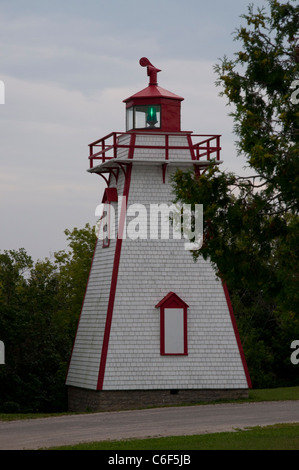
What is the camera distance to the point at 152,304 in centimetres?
3303

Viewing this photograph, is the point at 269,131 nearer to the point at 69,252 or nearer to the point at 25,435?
the point at 25,435

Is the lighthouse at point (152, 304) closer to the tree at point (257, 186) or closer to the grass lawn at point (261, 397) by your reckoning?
the grass lawn at point (261, 397)

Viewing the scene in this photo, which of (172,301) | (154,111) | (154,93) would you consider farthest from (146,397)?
(154,93)

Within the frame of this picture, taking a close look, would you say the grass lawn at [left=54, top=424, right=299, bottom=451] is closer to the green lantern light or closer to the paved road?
the paved road

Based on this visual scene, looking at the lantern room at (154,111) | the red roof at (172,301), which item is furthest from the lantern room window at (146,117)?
the red roof at (172,301)

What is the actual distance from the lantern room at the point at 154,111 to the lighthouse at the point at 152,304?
0.04 meters

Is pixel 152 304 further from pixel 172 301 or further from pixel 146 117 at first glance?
pixel 146 117

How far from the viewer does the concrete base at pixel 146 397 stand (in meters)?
32.2

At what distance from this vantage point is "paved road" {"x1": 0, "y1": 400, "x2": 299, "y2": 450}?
22531 mm

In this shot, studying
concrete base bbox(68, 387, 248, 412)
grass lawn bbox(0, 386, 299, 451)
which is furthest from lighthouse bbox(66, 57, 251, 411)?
grass lawn bbox(0, 386, 299, 451)

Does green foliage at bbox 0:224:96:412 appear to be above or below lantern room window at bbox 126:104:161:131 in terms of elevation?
below

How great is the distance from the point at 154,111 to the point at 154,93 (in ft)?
2.33

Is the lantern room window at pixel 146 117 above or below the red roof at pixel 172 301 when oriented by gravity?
above

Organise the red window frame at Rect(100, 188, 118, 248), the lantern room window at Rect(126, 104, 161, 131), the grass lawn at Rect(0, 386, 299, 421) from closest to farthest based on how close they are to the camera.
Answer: the grass lawn at Rect(0, 386, 299, 421)
the red window frame at Rect(100, 188, 118, 248)
the lantern room window at Rect(126, 104, 161, 131)
